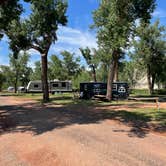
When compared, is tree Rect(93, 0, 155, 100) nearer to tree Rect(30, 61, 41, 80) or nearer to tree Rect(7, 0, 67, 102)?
tree Rect(7, 0, 67, 102)

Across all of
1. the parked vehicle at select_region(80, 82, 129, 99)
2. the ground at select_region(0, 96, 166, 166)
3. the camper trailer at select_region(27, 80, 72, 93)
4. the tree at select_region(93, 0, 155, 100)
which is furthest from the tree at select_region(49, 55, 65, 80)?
the ground at select_region(0, 96, 166, 166)

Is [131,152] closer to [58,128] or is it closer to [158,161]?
[158,161]

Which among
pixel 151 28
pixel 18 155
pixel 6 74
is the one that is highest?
pixel 151 28

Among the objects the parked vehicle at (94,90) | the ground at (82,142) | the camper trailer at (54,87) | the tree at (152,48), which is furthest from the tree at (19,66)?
the ground at (82,142)

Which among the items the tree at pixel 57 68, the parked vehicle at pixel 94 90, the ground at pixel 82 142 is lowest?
the ground at pixel 82 142

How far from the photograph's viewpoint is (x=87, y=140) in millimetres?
11445

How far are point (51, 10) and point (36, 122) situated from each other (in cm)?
1891

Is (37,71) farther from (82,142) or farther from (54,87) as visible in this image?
(82,142)

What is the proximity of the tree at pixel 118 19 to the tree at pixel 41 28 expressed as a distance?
155 inches

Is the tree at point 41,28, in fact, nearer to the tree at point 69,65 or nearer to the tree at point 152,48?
the tree at point 152,48

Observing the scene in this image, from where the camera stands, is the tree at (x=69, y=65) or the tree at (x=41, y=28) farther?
the tree at (x=69, y=65)

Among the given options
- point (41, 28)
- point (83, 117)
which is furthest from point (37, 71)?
point (83, 117)

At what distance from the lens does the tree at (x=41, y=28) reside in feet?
108

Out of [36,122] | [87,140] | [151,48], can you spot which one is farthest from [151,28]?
[87,140]
